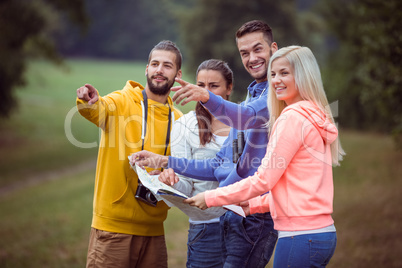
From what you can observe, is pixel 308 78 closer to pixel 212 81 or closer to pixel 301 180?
pixel 301 180

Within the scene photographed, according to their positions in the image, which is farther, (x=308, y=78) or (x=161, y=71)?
(x=161, y=71)

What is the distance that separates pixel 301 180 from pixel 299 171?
55 mm

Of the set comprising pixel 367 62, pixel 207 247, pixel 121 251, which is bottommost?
pixel 121 251

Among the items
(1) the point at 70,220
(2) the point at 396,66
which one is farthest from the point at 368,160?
(1) the point at 70,220

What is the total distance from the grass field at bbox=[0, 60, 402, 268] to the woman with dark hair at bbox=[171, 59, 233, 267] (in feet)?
14.7

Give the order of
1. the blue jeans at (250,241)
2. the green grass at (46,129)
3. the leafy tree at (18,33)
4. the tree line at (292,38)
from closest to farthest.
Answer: the blue jeans at (250,241), the tree line at (292,38), the leafy tree at (18,33), the green grass at (46,129)

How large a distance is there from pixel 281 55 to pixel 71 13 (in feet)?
49.7

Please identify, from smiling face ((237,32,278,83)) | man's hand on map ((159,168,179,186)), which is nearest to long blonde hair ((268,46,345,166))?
smiling face ((237,32,278,83))

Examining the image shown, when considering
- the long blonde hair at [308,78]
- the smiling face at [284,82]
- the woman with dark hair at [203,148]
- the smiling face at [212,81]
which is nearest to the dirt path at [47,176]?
the woman with dark hair at [203,148]

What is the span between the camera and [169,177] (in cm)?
363

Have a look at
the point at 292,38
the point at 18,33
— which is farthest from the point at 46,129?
the point at 292,38

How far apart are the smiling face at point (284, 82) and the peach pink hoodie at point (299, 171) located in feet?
0.46

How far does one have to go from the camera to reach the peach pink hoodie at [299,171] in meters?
2.81

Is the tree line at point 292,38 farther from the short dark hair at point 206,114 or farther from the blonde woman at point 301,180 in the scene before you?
the blonde woman at point 301,180
